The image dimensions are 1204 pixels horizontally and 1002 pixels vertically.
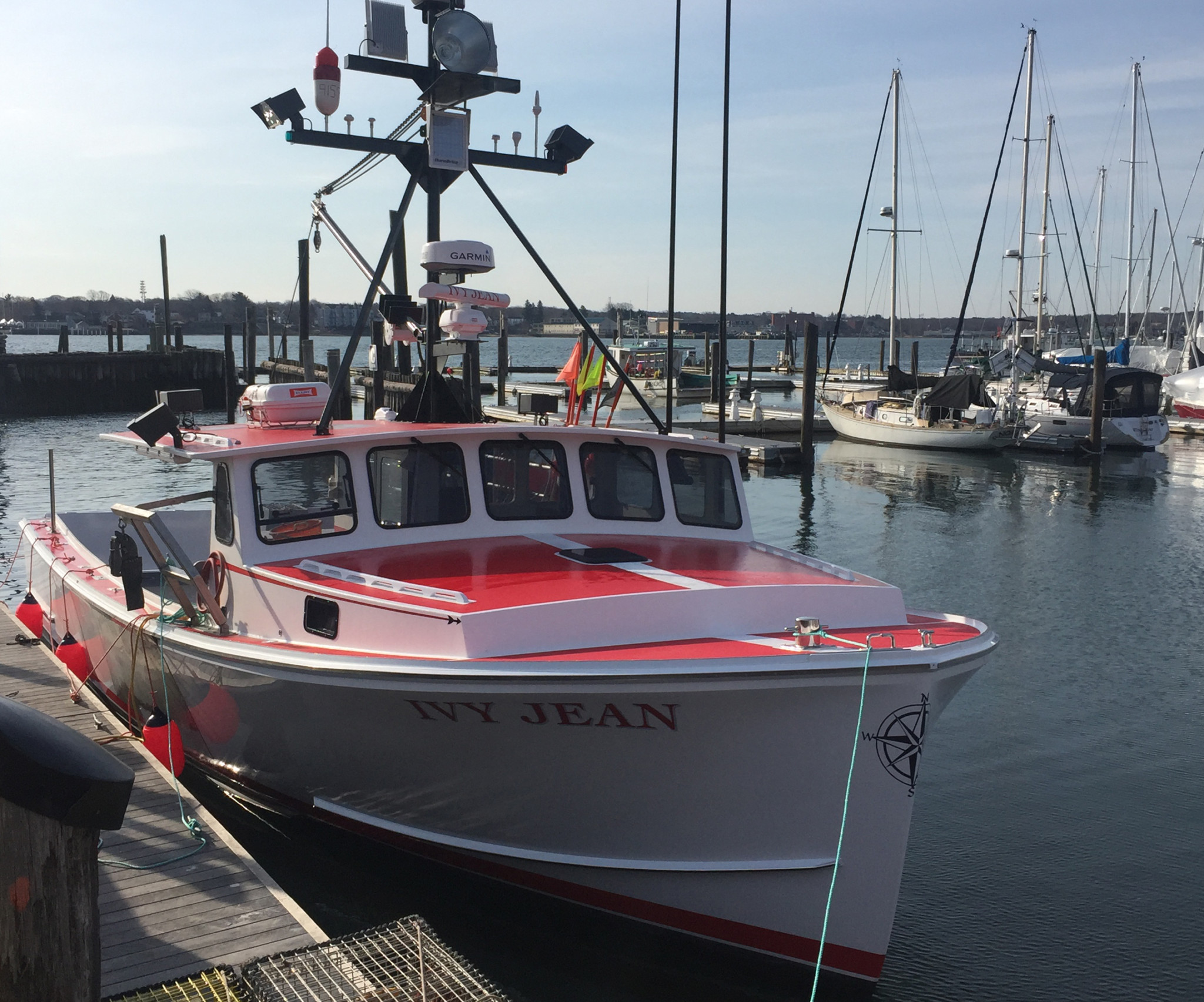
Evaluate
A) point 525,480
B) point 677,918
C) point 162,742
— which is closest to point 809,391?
point 525,480

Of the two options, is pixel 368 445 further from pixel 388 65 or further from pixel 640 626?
pixel 388 65

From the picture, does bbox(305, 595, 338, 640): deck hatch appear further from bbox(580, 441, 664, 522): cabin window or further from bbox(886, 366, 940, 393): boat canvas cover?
bbox(886, 366, 940, 393): boat canvas cover

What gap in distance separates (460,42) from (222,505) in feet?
13.0

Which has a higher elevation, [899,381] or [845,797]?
[899,381]

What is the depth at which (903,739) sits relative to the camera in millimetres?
5629

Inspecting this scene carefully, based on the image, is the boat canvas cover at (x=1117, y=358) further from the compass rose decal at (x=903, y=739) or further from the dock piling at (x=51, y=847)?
the dock piling at (x=51, y=847)

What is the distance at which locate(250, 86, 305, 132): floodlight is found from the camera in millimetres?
8445

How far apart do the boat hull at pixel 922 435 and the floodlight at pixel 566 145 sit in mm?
25147

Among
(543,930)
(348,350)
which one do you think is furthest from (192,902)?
(348,350)

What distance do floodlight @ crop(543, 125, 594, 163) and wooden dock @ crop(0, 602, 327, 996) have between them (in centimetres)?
592

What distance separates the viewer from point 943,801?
8688 millimetres

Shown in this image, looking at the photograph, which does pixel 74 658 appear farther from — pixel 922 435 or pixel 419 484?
pixel 922 435

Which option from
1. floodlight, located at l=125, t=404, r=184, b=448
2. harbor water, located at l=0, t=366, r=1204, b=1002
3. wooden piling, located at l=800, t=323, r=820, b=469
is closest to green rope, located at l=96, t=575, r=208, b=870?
harbor water, located at l=0, t=366, r=1204, b=1002

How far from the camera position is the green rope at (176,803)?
236 inches
